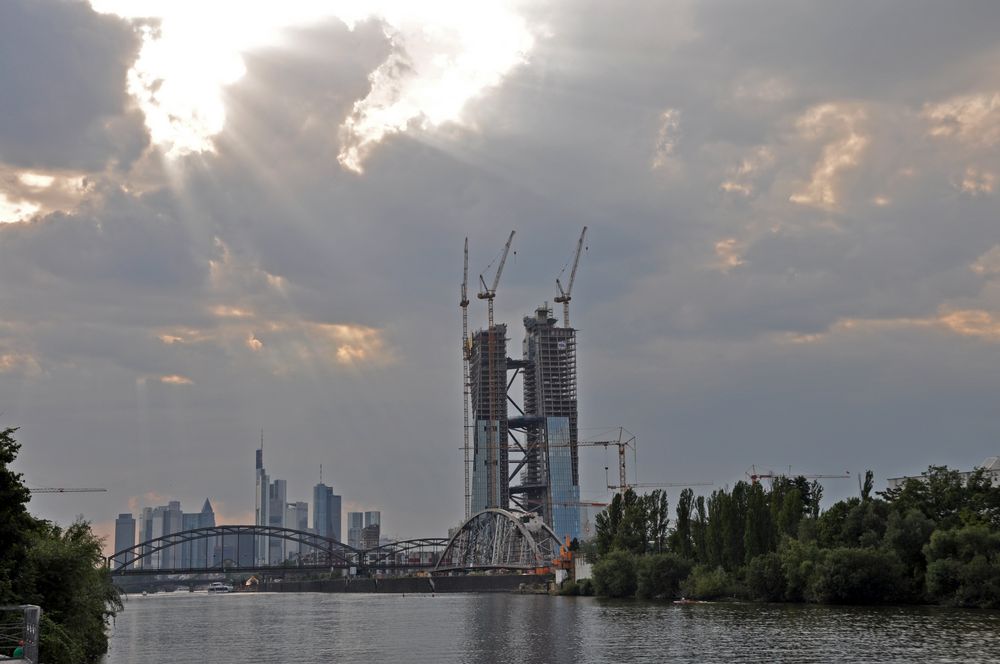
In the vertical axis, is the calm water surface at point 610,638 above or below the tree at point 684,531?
below

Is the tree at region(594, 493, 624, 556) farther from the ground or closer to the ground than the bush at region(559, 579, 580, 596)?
farther from the ground

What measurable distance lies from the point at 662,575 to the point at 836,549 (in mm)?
34110

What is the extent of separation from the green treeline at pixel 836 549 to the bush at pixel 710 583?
112 millimetres

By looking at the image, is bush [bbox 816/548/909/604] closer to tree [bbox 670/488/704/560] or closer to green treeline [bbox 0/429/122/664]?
tree [bbox 670/488/704/560]

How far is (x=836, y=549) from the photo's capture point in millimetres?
100062

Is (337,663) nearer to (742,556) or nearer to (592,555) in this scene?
(742,556)

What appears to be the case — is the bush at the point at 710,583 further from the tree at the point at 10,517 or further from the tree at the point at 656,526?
the tree at the point at 10,517

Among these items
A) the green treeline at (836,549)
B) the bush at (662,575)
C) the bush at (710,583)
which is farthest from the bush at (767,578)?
the bush at (662,575)

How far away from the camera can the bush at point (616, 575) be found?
14125 cm

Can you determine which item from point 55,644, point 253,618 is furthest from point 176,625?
point 55,644

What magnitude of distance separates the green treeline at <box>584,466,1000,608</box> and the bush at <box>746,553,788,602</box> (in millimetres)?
107

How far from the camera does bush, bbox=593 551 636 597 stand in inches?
5561

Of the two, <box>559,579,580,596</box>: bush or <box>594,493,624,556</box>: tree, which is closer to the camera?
<box>594,493,624,556</box>: tree

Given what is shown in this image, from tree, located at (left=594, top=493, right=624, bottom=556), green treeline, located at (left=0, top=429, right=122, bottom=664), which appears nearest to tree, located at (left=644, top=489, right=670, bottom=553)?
tree, located at (left=594, top=493, right=624, bottom=556)
